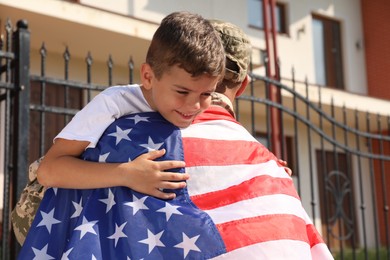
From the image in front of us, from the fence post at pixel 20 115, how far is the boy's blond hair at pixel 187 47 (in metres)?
2.40

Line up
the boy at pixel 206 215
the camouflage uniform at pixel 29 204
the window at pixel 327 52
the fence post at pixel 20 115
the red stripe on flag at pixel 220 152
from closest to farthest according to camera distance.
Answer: the boy at pixel 206 215 < the red stripe on flag at pixel 220 152 < the camouflage uniform at pixel 29 204 < the fence post at pixel 20 115 < the window at pixel 327 52

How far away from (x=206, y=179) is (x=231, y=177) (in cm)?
7

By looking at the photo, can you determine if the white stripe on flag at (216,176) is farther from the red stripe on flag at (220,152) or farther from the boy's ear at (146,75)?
the boy's ear at (146,75)

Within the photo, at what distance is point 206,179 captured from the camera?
72.4 inches

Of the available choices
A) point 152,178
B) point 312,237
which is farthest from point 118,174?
point 312,237

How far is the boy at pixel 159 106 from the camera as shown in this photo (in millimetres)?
1786

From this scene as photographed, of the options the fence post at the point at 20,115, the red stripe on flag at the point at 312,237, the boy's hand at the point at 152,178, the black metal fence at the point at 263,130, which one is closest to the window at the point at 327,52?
the black metal fence at the point at 263,130

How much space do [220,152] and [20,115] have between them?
2.48 m

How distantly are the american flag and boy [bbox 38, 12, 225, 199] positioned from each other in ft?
0.11

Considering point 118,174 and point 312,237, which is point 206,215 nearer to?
A: point 118,174

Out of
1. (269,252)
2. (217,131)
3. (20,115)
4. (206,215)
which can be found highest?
(20,115)

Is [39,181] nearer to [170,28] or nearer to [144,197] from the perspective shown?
[144,197]

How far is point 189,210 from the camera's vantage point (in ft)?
5.83

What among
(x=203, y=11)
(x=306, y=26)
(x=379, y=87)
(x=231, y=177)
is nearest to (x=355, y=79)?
(x=379, y=87)
